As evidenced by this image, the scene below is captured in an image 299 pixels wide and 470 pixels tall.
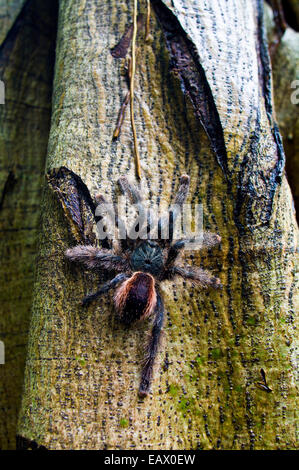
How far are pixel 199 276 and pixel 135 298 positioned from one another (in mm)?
294

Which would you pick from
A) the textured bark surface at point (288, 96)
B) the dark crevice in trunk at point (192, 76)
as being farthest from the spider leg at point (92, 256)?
the textured bark surface at point (288, 96)

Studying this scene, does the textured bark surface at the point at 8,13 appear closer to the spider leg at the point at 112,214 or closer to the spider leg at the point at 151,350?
the spider leg at the point at 112,214

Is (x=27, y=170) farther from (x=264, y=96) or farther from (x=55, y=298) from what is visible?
(x=264, y=96)

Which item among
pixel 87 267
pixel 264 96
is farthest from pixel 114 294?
pixel 264 96

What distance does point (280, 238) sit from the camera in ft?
5.94

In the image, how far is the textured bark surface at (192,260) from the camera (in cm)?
162

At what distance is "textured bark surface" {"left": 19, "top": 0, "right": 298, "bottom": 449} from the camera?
5.30 feet

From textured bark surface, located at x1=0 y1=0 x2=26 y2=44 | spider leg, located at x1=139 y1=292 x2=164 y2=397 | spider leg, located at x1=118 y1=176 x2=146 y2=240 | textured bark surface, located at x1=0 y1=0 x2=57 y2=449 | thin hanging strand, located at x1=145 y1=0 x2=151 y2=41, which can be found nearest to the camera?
spider leg, located at x1=139 y1=292 x2=164 y2=397

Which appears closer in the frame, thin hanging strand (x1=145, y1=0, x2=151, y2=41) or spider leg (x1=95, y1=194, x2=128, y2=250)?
spider leg (x1=95, y1=194, x2=128, y2=250)

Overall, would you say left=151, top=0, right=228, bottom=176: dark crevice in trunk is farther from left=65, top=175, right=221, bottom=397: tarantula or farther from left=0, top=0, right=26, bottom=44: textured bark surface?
left=0, top=0, right=26, bottom=44: textured bark surface

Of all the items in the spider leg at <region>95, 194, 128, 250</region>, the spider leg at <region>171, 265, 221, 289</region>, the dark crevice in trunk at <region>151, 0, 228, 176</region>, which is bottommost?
the spider leg at <region>171, 265, 221, 289</region>

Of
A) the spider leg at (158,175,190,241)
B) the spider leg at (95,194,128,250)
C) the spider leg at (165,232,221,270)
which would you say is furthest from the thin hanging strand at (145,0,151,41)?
the spider leg at (165,232,221,270)

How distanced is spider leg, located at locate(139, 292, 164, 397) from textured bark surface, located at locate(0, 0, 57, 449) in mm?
1007
